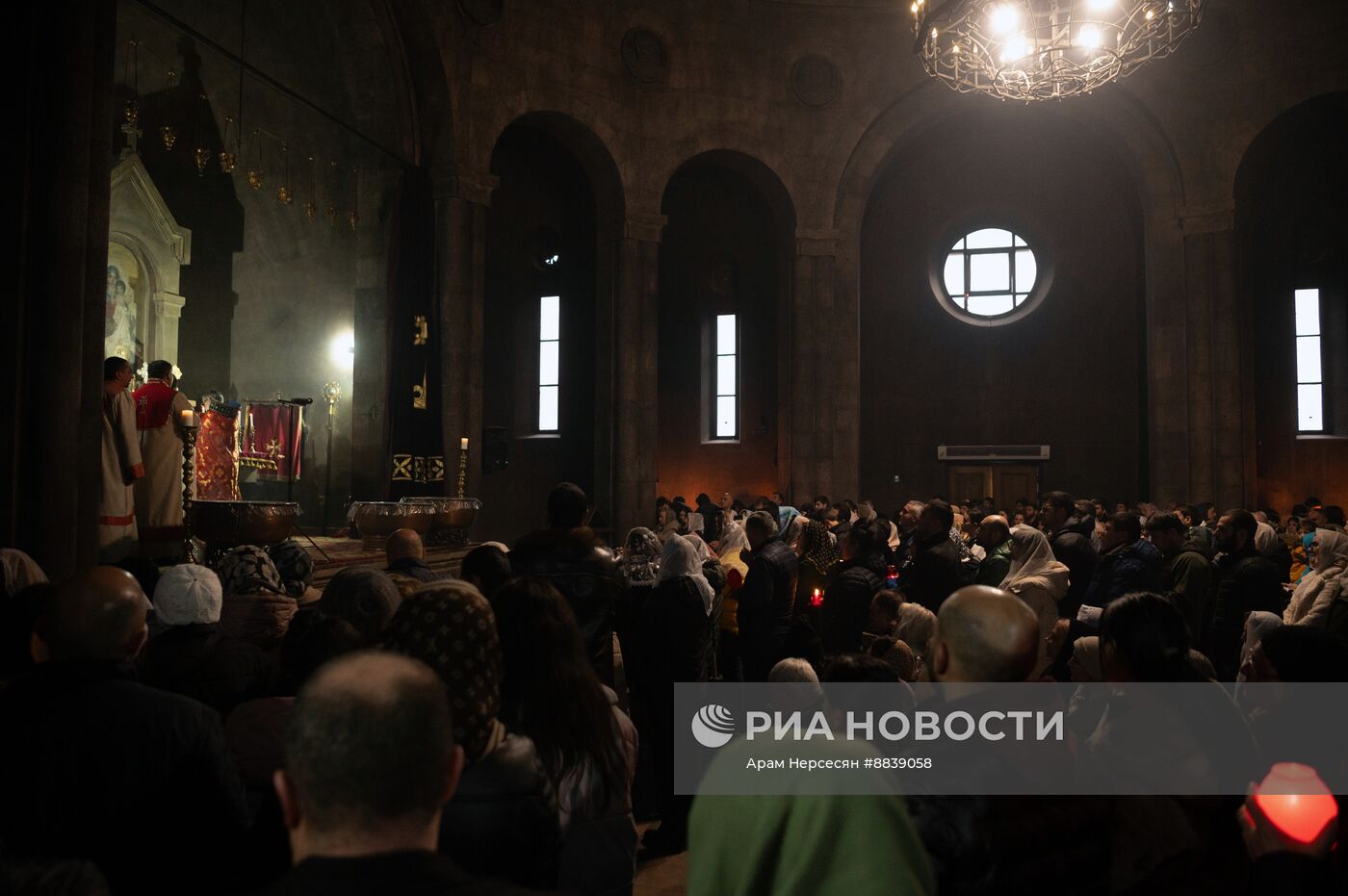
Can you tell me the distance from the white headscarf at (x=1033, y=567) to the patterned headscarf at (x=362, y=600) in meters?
3.59

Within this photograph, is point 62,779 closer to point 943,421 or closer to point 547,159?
point 547,159

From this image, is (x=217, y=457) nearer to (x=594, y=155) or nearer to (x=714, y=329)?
(x=594, y=155)

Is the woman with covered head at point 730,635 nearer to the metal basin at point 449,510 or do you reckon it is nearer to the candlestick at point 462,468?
the metal basin at point 449,510

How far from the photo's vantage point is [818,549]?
7.14 metres

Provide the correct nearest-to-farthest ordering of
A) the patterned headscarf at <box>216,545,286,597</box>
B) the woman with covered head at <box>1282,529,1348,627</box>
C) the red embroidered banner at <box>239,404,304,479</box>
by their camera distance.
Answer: the patterned headscarf at <box>216,545,286,597</box>
the woman with covered head at <box>1282,529,1348,627</box>
the red embroidered banner at <box>239,404,304,479</box>

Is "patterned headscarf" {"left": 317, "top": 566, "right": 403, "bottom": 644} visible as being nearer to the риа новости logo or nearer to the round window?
the риа новости logo

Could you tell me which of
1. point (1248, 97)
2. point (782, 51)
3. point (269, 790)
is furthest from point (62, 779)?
point (1248, 97)

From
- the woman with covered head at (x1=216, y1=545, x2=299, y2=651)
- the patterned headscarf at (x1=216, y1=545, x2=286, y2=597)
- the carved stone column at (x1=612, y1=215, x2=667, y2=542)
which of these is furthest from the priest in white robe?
the carved stone column at (x1=612, y1=215, x2=667, y2=542)

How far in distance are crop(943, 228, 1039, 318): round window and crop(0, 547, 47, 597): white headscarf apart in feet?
60.4

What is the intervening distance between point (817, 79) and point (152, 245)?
38.0 feet

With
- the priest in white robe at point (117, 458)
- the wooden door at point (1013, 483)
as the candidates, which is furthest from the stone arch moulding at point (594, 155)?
the priest in white robe at point (117, 458)

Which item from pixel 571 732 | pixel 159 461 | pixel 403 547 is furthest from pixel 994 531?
pixel 159 461

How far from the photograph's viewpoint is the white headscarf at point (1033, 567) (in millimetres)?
5566

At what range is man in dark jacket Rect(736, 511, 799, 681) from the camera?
229 inches
